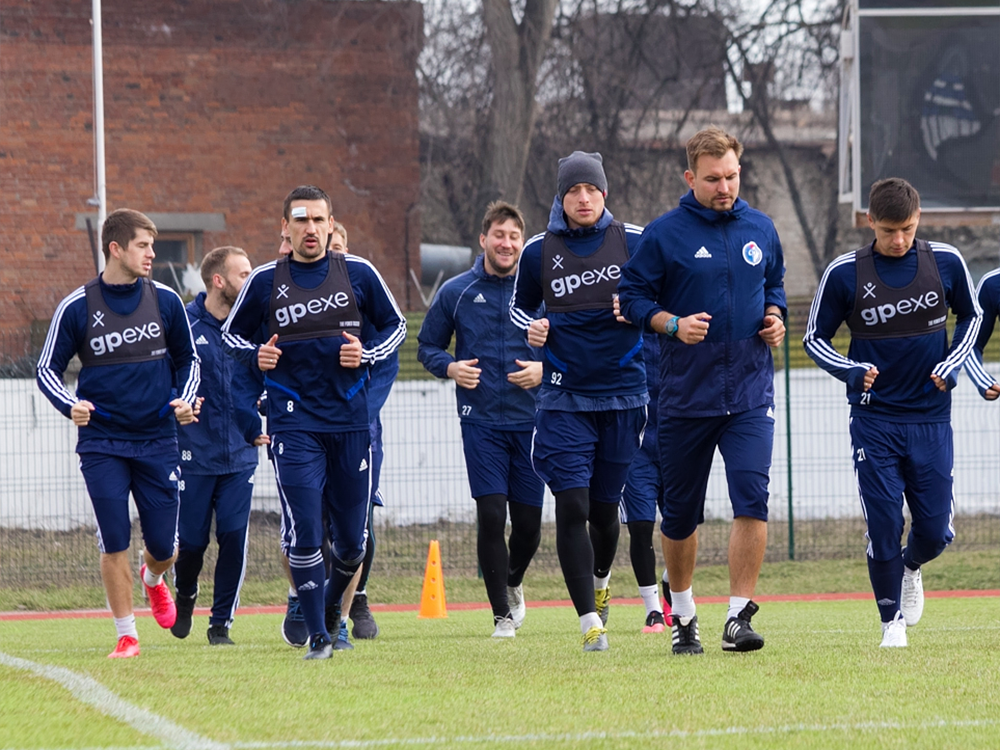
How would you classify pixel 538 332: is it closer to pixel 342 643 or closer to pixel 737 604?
pixel 737 604

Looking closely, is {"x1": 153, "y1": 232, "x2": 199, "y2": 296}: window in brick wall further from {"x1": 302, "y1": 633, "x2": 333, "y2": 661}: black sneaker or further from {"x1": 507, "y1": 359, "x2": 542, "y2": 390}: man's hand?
{"x1": 302, "y1": 633, "x2": 333, "y2": 661}: black sneaker

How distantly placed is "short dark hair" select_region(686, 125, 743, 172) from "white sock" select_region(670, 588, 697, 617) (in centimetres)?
191

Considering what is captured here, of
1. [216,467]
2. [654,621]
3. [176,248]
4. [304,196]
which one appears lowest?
[654,621]

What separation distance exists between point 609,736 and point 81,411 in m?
3.95

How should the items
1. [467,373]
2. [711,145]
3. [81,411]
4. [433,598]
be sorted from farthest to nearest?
[433,598] → [467,373] → [81,411] → [711,145]

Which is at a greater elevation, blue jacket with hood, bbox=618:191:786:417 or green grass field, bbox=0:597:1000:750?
blue jacket with hood, bbox=618:191:786:417

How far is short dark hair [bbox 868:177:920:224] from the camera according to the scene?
22.7 feet

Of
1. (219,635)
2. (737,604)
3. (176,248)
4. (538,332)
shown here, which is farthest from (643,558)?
(176,248)

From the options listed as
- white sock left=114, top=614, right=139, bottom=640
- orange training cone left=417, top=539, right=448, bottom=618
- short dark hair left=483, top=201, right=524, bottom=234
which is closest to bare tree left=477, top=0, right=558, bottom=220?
orange training cone left=417, top=539, right=448, bottom=618

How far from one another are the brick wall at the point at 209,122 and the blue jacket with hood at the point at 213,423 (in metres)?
14.9

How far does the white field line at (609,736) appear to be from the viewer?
174 inches

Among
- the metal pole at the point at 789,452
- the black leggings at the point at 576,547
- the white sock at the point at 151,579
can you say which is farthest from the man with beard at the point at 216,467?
the metal pole at the point at 789,452

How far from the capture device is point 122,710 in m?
5.14

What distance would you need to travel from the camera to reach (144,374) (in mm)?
7691
